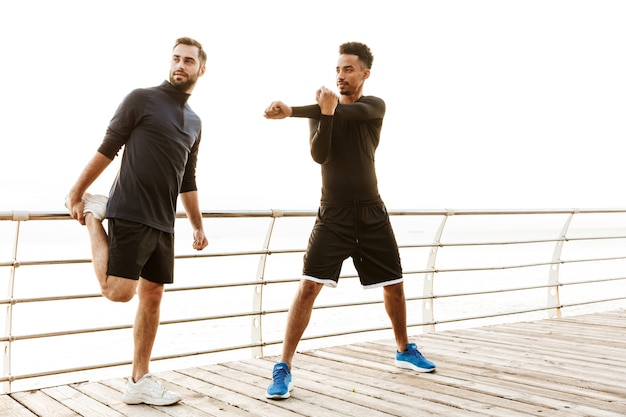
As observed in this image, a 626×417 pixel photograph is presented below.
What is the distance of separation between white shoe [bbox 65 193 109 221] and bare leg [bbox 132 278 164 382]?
353 mm

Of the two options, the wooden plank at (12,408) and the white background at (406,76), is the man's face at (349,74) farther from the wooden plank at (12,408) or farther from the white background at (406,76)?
the white background at (406,76)

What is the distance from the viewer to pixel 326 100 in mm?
2746

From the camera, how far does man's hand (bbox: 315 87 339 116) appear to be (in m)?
2.74

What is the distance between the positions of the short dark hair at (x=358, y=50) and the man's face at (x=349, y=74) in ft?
0.06

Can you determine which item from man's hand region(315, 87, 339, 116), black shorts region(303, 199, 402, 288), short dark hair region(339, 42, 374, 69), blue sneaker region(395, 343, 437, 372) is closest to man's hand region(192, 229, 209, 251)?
black shorts region(303, 199, 402, 288)

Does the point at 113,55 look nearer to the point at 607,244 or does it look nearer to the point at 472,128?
the point at 472,128

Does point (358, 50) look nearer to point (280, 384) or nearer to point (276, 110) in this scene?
point (276, 110)

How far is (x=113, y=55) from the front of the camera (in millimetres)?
14938

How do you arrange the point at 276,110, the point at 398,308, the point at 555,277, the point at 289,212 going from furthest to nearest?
the point at 555,277 < the point at 289,212 < the point at 398,308 < the point at 276,110

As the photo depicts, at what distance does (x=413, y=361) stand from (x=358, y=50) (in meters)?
1.57

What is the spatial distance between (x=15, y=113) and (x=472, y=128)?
47.2ft

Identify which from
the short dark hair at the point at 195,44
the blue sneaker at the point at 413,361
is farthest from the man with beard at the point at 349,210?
the short dark hair at the point at 195,44

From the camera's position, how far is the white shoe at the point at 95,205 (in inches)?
103

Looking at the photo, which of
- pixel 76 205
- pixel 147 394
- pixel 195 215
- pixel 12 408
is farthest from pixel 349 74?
pixel 12 408
